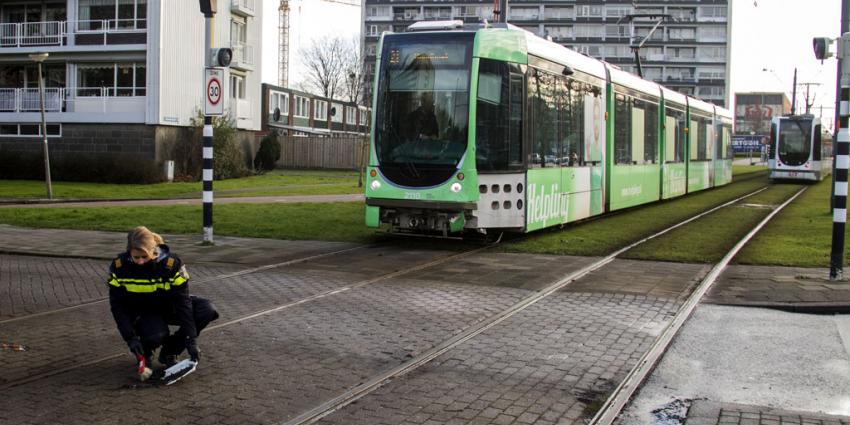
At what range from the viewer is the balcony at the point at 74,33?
38312 mm

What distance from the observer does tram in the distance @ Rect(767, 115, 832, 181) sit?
44812mm

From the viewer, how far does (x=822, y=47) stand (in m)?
Answer: 10.9

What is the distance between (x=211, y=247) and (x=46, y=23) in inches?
1253

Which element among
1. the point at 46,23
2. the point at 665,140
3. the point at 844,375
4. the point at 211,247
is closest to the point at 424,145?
the point at 211,247

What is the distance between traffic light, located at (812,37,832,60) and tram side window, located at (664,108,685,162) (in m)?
14.1

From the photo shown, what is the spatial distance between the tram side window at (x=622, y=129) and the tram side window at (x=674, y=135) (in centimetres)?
481

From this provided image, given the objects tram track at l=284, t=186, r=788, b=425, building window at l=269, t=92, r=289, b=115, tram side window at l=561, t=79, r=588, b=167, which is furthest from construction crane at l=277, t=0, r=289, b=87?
tram track at l=284, t=186, r=788, b=425

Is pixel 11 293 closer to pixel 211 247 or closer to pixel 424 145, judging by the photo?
pixel 211 247

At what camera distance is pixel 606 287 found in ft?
33.4

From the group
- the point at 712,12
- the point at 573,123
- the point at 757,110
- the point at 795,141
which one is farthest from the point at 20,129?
the point at 757,110

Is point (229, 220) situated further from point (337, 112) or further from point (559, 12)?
point (559, 12)

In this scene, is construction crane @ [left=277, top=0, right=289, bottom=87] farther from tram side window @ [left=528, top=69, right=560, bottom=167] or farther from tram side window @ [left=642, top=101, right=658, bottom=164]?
tram side window @ [left=528, top=69, right=560, bottom=167]

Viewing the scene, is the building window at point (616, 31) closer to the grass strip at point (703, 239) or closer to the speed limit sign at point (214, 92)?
the grass strip at point (703, 239)

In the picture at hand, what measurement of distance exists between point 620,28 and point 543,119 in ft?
350
